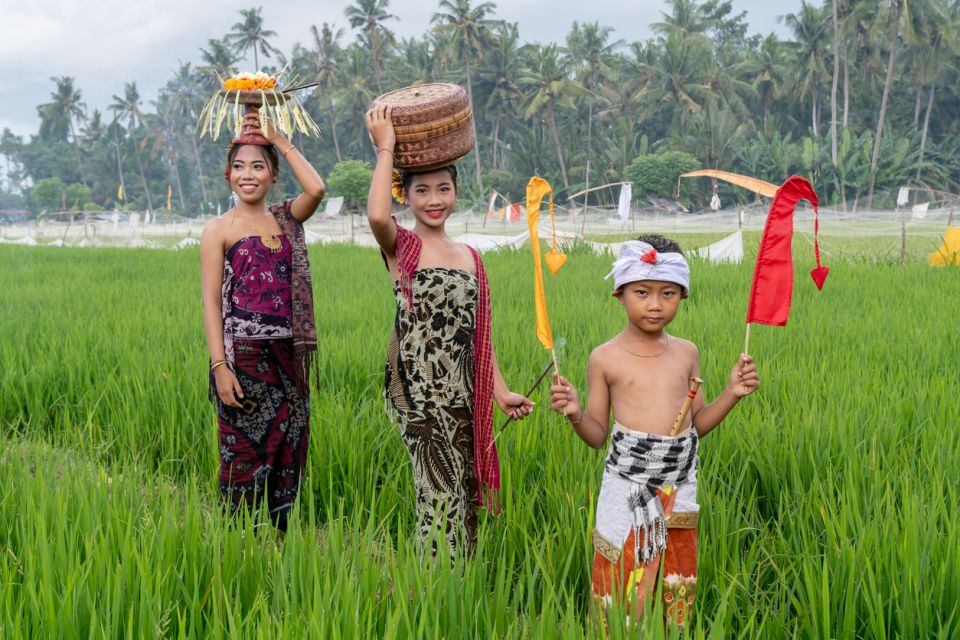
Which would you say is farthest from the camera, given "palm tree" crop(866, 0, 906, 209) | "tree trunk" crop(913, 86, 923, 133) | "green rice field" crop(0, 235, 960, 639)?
"tree trunk" crop(913, 86, 923, 133)

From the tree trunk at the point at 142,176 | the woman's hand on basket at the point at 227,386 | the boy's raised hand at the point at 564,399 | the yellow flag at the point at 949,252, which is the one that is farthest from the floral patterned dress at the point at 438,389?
the tree trunk at the point at 142,176

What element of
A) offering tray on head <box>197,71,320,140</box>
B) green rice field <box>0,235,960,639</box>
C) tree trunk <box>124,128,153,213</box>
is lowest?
green rice field <box>0,235,960,639</box>

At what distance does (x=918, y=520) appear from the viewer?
1.87m

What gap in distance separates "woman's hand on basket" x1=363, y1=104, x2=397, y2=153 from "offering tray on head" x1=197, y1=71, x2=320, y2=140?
A: 1.31 feet

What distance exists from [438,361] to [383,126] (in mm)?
554

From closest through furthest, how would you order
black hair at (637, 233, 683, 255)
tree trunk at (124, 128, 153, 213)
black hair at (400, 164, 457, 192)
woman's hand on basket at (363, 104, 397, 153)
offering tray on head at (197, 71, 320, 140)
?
black hair at (637, 233, 683, 255) → woman's hand on basket at (363, 104, 397, 153) → black hair at (400, 164, 457, 192) → offering tray on head at (197, 71, 320, 140) → tree trunk at (124, 128, 153, 213)

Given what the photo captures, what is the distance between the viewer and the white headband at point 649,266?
1636 mm

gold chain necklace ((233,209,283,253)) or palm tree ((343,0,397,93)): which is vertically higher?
palm tree ((343,0,397,93))

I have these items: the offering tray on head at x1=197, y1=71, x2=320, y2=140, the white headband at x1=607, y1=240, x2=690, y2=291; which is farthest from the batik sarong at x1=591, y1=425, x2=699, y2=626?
the offering tray on head at x1=197, y1=71, x2=320, y2=140

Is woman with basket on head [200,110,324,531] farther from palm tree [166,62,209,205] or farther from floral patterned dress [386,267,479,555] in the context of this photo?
palm tree [166,62,209,205]

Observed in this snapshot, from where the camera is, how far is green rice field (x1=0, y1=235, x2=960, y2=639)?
1564 millimetres

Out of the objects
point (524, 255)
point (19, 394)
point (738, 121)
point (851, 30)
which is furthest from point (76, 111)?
point (19, 394)

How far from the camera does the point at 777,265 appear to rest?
1698mm

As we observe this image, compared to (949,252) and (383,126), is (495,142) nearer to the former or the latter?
(949,252)
